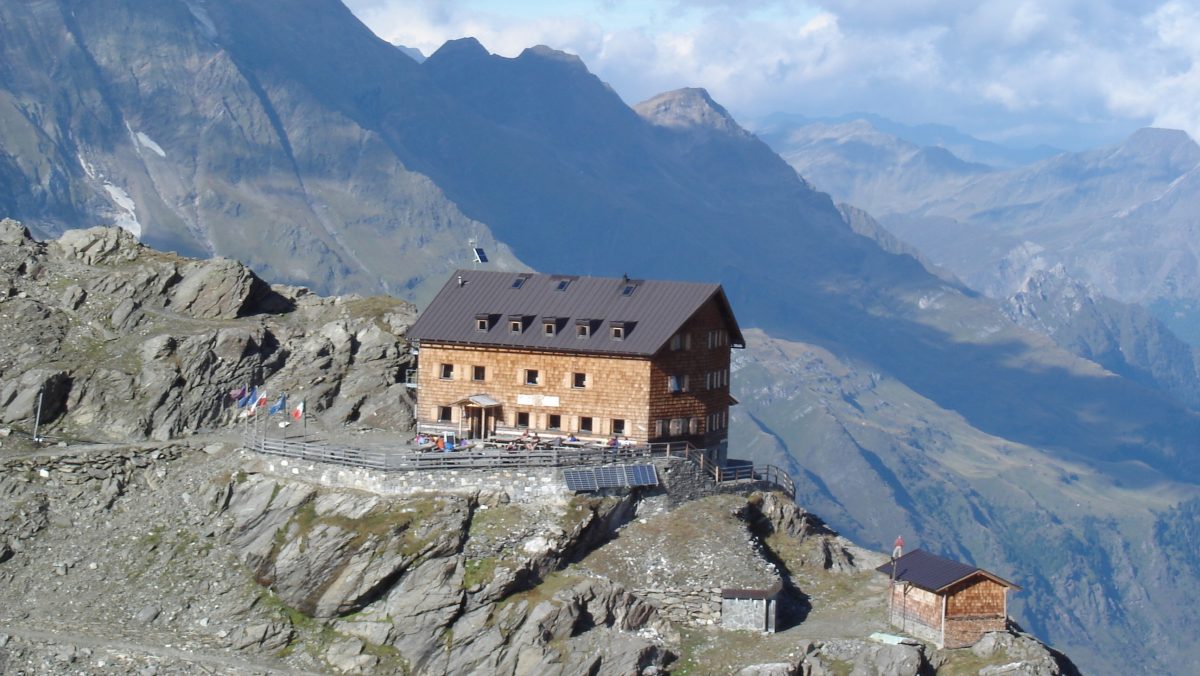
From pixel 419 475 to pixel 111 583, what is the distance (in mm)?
17054

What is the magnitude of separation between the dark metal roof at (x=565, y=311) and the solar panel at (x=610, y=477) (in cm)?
787

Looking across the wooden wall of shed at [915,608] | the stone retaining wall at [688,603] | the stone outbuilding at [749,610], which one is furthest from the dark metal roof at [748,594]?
the wooden wall of shed at [915,608]

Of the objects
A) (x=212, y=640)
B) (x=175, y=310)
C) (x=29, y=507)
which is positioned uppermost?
(x=175, y=310)

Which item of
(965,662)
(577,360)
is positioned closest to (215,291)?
(577,360)

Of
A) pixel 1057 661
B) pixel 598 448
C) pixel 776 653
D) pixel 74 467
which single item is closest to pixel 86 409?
pixel 74 467

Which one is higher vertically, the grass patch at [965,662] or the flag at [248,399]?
the flag at [248,399]

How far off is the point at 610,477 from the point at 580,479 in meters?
1.81

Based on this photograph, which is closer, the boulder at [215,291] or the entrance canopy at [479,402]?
the entrance canopy at [479,402]

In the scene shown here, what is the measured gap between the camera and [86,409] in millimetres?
106438

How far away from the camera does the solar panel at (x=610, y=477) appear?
92.2m

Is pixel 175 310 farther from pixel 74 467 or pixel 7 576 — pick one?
pixel 7 576

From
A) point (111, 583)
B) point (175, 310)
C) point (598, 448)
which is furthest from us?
point (175, 310)

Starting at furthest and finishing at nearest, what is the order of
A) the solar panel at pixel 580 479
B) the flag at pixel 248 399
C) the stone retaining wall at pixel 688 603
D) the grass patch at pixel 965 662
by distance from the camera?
the flag at pixel 248 399, the solar panel at pixel 580 479, the stone retaining wall at pixel 688 603, the grass patch at pixel 965 662

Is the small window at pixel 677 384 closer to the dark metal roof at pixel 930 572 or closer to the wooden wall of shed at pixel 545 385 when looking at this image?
the wooden wall of shed at pixel 545 385
